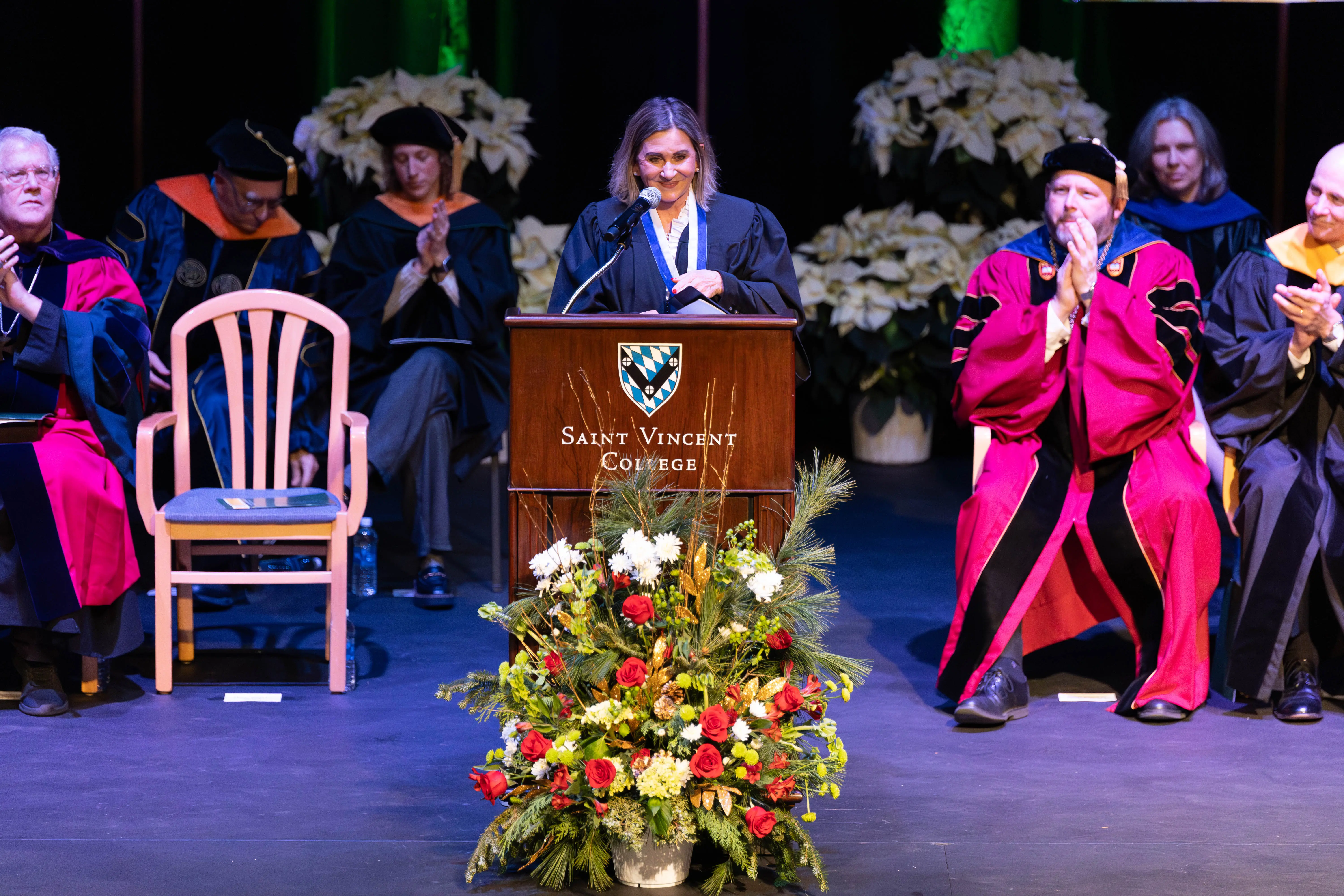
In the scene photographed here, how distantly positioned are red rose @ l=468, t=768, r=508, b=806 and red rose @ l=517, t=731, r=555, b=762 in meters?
0.09

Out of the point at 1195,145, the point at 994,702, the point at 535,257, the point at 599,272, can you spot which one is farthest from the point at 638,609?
the point at 535,257

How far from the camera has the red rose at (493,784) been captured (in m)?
2.92

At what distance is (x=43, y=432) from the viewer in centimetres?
430

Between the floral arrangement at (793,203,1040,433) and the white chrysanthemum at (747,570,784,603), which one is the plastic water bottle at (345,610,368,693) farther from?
the floral arrangement at (793,203,1040,433)

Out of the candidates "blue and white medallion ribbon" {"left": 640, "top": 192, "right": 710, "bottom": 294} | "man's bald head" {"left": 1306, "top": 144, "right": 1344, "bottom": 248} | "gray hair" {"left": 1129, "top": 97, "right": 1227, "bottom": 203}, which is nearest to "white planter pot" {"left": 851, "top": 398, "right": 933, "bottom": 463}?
"gray hair" {"left": 1129, "top": 97, "right": 1227, "bottom": 203}

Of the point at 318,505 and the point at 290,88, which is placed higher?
the point at 290,88

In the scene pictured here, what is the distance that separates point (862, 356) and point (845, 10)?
65.8 inches

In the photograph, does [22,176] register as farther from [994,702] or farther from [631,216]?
[994,702]

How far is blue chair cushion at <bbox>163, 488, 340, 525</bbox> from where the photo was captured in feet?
13.8

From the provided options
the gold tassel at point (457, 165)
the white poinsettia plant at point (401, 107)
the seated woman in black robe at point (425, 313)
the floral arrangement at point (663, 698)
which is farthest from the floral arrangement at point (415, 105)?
the floral arrangement at point (663, 698)

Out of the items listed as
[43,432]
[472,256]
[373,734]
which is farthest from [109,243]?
[373,734]

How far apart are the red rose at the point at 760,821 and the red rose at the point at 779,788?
56 mm

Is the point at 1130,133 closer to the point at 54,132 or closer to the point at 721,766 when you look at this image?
the point at 54,132

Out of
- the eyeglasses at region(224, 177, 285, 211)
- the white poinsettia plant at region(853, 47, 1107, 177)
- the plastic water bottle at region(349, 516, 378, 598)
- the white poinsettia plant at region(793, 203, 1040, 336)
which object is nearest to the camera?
the plastic water bottle at region(349, 516, 378, 598)
